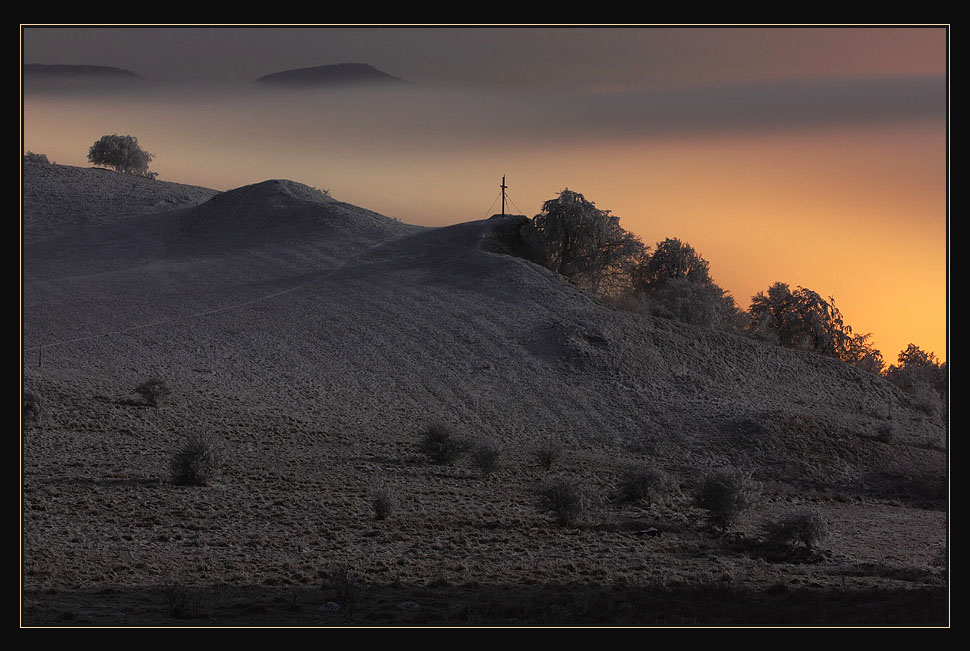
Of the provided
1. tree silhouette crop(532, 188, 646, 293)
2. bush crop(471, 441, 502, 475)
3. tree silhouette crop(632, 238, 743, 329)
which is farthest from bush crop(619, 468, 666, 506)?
tree silhouette crop(532, 188, 646, 293)

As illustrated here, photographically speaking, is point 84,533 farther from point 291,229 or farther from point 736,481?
point 291,229

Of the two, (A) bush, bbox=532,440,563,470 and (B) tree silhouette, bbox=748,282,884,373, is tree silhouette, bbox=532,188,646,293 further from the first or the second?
(A) bush, bbox=532,440,563,470

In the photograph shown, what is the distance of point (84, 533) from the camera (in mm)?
→ 19438

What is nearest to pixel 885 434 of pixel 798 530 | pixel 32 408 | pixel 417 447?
pixel 798 530

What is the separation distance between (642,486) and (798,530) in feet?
17.8

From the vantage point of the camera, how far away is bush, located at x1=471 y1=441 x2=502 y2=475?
27.8 m

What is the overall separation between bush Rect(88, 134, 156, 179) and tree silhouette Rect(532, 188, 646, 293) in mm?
51558

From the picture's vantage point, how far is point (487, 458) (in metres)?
27.9

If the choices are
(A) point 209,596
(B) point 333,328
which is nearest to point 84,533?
(A) point 209,596

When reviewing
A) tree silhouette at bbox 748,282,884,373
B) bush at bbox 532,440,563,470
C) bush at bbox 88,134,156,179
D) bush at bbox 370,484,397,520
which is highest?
bush at bbox 88,134,156,179

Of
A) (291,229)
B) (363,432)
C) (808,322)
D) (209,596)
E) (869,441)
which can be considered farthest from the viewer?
(291,229)

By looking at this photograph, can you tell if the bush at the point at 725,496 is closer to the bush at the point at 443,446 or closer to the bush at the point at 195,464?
the bush at the point at 443,446

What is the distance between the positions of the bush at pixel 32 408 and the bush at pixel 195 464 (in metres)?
6.13

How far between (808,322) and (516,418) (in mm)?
22450
